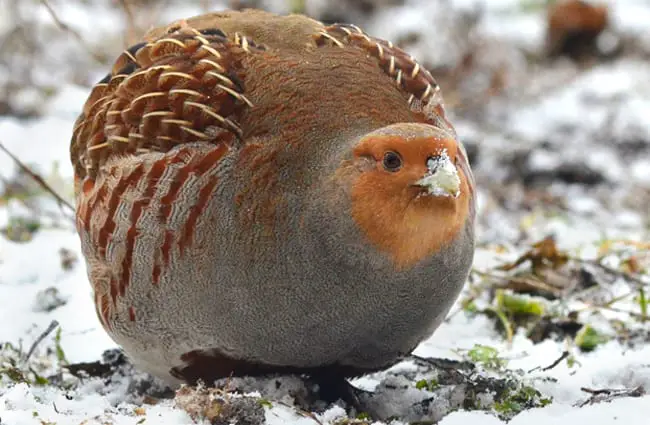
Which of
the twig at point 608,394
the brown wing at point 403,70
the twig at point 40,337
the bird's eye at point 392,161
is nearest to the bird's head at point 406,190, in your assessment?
the bird's eye at point 392,161

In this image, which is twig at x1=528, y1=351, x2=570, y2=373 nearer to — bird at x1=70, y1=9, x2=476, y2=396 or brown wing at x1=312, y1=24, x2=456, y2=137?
bird at x1=70, y1=9, x2=476, y2=396

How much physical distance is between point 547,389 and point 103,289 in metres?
1.54

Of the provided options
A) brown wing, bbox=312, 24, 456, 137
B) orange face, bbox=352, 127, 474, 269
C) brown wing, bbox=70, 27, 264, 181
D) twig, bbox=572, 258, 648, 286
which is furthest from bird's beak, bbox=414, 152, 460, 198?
twig, bbox=572, 258, 648, 286

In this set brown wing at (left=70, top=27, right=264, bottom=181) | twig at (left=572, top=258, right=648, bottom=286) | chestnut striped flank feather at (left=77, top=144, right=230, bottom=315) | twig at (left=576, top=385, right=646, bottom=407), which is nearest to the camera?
twig at (left=576, top=385, right=646, bottom=407)

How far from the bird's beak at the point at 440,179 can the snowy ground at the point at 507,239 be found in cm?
65

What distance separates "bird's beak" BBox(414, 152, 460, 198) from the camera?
2967mm

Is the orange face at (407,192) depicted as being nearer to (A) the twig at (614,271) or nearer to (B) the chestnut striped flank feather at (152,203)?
(B) the chestnut striped flank feather at (152,203)

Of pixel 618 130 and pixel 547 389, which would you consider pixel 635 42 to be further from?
Answer: pixel 547 389

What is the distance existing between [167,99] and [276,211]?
630 mm

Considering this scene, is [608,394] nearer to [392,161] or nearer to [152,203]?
[392,161]

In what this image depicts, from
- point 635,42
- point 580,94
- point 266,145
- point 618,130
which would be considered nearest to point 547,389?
point 266,145

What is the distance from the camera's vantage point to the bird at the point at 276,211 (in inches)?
123

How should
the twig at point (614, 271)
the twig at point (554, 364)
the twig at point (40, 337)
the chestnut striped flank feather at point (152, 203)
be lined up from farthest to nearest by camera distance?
the twig at point (614, 271), the twig at point (40, 337), the twig at point (554, 364), the chestnut striped flank feather at point (152, 203)

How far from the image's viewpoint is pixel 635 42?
10.1 m
